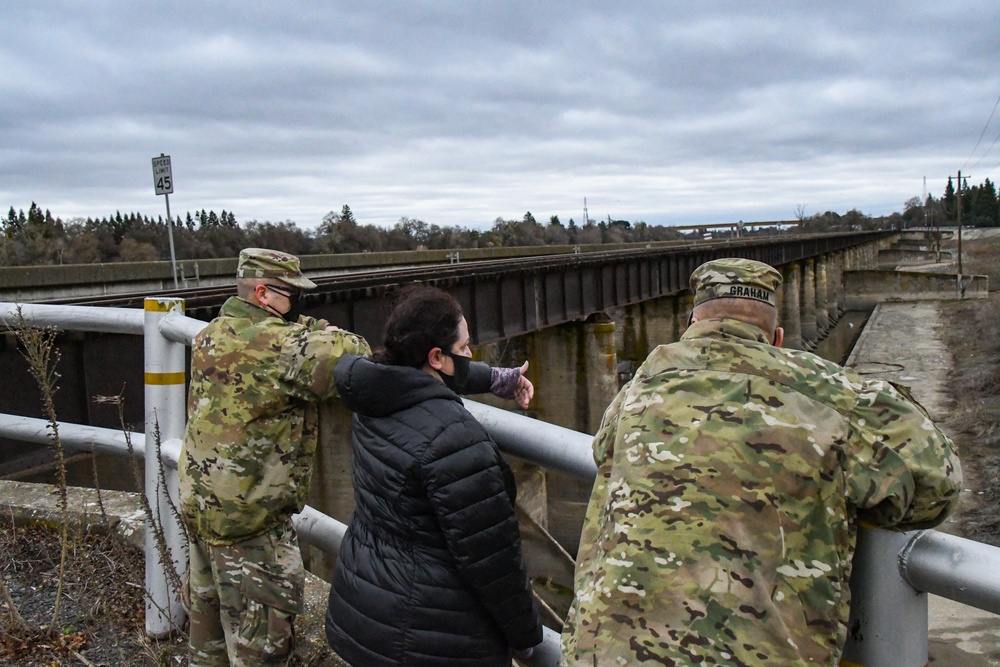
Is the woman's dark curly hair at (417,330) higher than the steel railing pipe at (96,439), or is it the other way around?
the woman's dark curly hair at (417,330)

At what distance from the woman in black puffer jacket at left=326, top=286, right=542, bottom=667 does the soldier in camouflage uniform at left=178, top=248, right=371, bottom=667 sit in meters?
0.48

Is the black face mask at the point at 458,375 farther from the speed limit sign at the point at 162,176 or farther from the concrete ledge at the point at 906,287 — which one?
the concrete ledge at the point at 906,287

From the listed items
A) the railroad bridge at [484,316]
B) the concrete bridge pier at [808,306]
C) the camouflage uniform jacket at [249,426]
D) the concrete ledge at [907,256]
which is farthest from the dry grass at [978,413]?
the concrete ledge at [907,256]

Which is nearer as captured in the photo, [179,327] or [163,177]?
[179,327]

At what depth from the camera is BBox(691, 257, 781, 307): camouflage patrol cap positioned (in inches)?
84.1

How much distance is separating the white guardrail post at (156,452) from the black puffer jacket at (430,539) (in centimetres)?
139

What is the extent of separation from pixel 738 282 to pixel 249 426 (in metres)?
1.77

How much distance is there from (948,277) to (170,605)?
2289 inches

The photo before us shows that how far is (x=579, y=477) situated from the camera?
2.18 metres

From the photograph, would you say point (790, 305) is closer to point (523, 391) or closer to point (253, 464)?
point (523, 391)

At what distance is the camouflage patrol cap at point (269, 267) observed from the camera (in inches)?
121

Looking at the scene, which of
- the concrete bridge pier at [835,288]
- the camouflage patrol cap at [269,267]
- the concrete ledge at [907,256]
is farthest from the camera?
the concrete ledge at [907,256]

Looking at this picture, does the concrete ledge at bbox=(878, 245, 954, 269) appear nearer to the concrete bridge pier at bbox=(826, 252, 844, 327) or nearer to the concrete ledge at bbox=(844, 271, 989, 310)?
the concrete bridge pier at bbox=(826, 252, 844, 327)

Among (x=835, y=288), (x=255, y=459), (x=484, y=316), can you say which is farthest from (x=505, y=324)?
(x=835, y=288)
